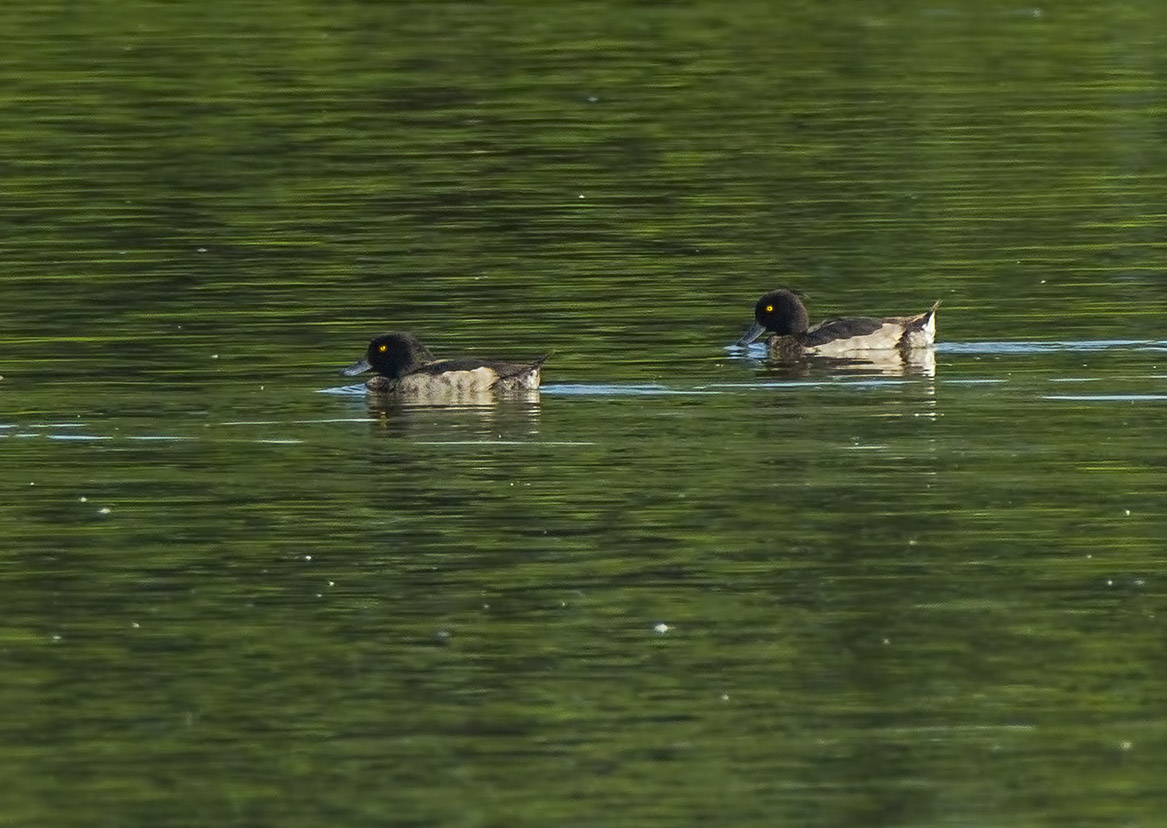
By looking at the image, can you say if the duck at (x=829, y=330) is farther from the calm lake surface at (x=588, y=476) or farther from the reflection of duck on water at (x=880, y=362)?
the calm lake surface at (x=588, y=476)

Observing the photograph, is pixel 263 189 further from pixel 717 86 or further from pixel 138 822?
pixel 138 822

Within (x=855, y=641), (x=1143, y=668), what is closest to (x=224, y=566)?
(x=855, y=641)

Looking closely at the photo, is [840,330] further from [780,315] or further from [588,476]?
[588,476]

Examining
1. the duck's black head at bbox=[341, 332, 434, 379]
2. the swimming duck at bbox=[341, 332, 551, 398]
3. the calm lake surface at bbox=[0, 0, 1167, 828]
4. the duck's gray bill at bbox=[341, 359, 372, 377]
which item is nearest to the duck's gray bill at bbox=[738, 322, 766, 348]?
the calm lake surface at bbox=[0, 0, 1167, 828]

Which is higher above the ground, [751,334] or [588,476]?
[751,334]

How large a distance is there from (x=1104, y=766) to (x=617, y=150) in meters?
20.9

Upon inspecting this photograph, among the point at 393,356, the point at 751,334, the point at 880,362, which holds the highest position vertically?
the point at 393,356

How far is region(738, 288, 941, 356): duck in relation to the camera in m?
20.0

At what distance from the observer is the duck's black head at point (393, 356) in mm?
19344

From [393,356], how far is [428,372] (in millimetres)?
361

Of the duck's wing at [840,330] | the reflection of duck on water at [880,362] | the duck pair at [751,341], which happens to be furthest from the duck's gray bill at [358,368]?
the duck's wing at [840,330]

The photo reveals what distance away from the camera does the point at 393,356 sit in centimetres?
1938

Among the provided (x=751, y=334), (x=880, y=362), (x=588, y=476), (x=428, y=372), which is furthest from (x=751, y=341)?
(x=588, y=476)

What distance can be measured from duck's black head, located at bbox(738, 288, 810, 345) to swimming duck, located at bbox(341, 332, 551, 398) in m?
2.49
